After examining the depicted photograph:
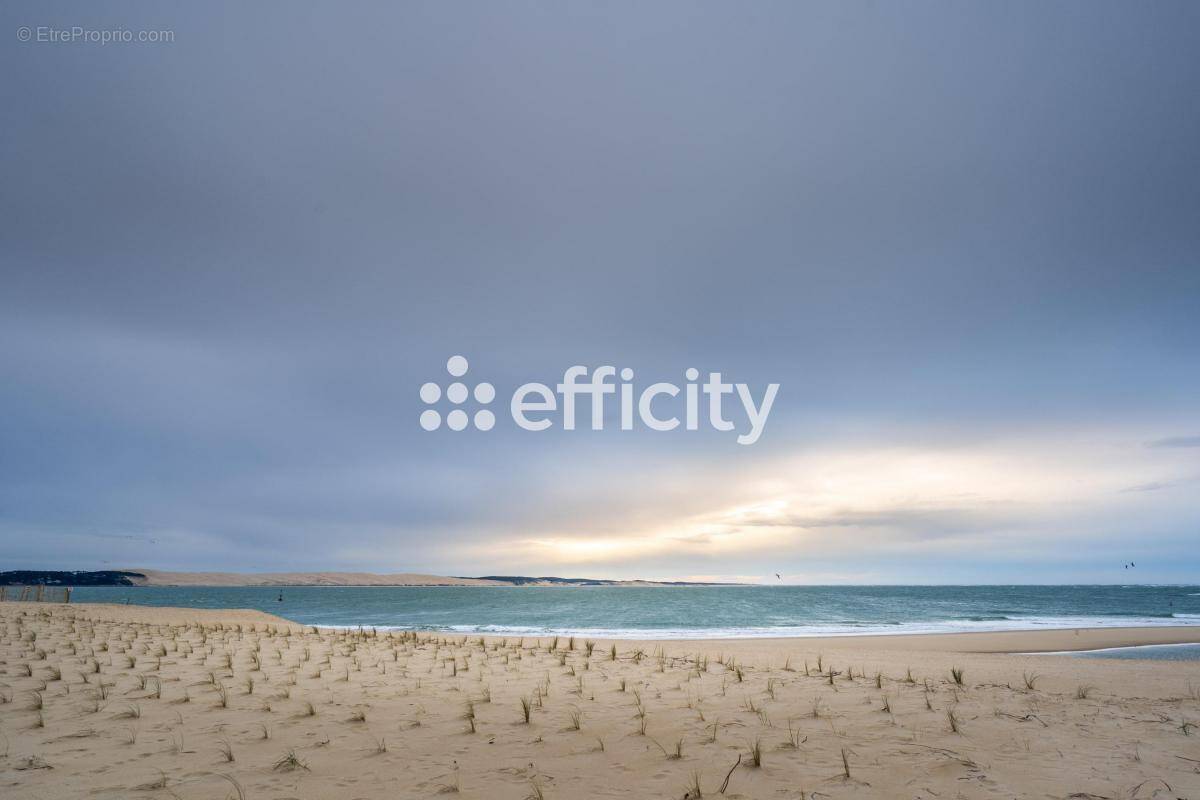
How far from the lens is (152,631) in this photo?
1966 cm

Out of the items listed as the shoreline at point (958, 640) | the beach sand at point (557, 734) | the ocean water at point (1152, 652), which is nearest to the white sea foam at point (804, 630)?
the shoreline at point (958, 640)

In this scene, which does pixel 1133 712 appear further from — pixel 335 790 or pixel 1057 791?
pixel 335 790

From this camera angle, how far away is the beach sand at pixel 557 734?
5.45 m

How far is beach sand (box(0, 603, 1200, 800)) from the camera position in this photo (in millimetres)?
5453

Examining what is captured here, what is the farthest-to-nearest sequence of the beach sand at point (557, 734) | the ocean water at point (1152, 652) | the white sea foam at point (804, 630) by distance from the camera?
the white sea foam at point (804, 630)
the ocean water at point (1152, 652)
the beach sand at point (557, 734)

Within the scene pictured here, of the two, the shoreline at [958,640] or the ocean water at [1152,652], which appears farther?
the shoreline at [958,640]

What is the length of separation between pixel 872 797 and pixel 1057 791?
1.71 m

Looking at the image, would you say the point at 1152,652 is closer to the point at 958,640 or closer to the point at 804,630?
the point at 958,640

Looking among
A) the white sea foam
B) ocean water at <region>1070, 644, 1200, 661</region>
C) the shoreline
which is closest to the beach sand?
the shoreline

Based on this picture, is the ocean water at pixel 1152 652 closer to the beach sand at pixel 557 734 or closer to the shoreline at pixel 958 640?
the shoreline at pixel 958 640

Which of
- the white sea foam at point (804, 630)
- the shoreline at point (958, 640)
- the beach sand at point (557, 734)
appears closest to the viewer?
the beach sand at point (557, 734)

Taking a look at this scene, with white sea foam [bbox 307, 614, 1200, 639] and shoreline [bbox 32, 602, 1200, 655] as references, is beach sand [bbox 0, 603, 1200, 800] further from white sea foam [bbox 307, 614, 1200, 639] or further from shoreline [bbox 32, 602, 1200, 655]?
white sea foam [bbox 307, 614, 1200, 639]

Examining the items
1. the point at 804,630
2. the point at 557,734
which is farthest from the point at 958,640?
the point at 557,734

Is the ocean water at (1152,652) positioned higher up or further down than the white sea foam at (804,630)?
higher up
